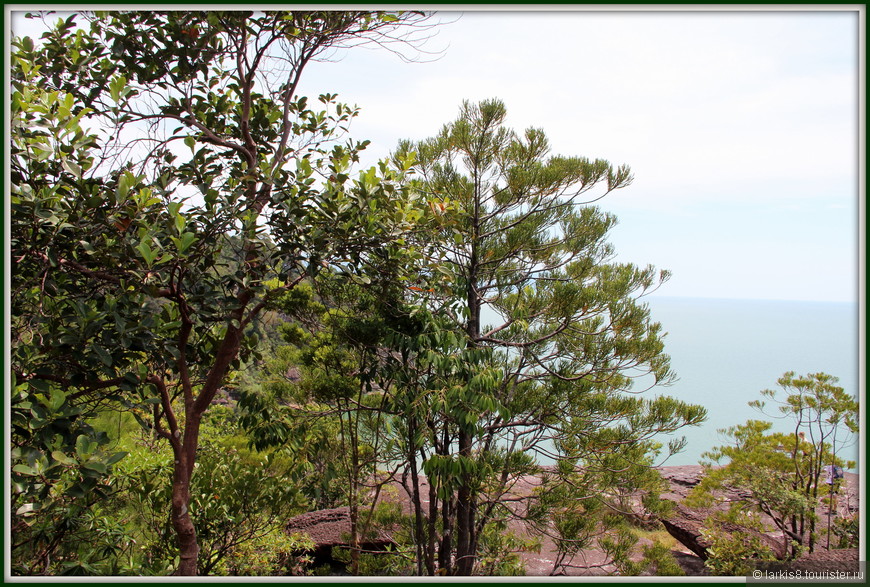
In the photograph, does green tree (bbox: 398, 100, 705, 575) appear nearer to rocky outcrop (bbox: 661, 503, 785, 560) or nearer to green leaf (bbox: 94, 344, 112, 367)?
rocky outcrop (bbox: 661, 503, 785, 560)

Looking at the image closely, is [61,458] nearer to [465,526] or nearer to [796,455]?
[465,526]

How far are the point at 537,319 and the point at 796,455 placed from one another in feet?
6.66

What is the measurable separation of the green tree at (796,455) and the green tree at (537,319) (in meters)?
0.79

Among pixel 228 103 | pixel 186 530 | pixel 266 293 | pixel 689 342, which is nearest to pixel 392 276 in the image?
pixel 266 293

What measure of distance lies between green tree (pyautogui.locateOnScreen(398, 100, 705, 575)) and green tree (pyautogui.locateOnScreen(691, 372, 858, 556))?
0.79m

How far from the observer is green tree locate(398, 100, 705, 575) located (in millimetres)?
2984

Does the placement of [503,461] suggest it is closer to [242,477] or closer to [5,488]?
[242,477]

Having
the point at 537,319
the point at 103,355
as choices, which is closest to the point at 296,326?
the point at 537,319

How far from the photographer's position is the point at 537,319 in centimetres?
326

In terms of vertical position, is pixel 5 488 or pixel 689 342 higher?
pixel 689 342

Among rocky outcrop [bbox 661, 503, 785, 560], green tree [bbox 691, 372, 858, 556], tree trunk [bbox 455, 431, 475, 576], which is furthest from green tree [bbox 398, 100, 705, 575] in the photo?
rocky outcrop [bbox 661, 503, 785, 560]

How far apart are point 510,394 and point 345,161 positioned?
1812 mm

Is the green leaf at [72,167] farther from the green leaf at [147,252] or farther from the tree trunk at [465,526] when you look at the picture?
the tree trunk at [465,526]

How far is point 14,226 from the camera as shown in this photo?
1.58 m
